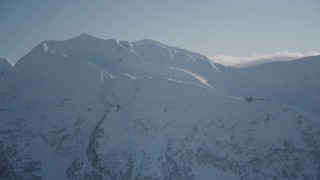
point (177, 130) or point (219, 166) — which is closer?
point (219, 166)

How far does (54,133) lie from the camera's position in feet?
450

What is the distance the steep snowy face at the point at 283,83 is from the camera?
16762 centimetres

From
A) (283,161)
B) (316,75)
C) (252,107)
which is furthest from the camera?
(316,75)

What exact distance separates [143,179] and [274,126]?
48916 millimetres

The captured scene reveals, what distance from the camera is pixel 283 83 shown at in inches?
7195

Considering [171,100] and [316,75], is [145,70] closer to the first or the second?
[171,100]

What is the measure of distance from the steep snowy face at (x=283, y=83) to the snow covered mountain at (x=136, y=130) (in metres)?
25.2

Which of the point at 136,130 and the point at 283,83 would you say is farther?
the point at 283,83

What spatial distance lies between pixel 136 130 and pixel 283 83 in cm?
8306

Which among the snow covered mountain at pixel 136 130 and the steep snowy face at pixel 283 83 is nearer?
the snow covered mountain at pixel 136 130

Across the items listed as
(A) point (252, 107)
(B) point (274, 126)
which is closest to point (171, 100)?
(A) point (252, 107)

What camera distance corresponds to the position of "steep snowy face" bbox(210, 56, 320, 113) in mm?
167625

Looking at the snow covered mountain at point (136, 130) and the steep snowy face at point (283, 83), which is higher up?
the steep snowy face at point (283, 83)

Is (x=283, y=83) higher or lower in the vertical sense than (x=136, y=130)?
higher
